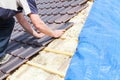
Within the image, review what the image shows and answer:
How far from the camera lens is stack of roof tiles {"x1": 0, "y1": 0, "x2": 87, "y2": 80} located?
394 centimetres

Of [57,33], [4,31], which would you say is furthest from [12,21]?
[57,33]

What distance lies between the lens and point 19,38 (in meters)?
4.94

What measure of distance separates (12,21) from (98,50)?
155cm

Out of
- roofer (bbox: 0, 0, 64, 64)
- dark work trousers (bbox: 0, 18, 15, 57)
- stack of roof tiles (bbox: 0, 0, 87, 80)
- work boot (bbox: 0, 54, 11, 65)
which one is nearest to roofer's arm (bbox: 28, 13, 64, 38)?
roofer (bbox: 0, 0, 64, 64)

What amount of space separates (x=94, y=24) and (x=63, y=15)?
3.18 feet

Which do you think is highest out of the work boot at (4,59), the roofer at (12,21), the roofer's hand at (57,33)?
the roofer at (12,21)

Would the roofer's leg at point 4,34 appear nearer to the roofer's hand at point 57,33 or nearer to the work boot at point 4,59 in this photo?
the work boot at point 4,59

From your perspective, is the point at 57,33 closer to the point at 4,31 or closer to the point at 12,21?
the point at 12,21

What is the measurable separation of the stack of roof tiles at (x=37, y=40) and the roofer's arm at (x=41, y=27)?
15 cm

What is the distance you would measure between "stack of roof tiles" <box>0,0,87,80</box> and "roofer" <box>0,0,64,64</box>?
159 millimetres

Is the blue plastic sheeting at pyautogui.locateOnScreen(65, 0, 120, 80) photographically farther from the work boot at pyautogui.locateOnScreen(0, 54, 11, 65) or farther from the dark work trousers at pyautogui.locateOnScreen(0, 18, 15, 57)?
the work boot at pyautogui.locateOnScreen(0, 54, 11, 65)

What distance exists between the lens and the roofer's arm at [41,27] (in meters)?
3.79

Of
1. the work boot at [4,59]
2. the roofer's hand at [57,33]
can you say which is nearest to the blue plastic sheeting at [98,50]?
the roofer's hand at [57,33]

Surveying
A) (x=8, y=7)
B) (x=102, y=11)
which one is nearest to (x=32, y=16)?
(x=8, y=7)
